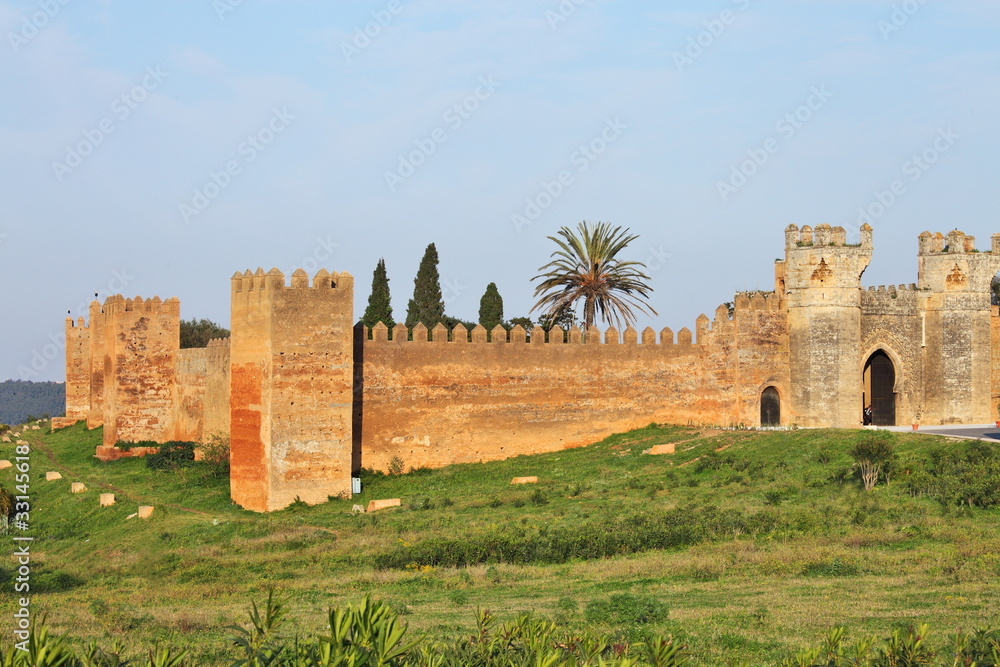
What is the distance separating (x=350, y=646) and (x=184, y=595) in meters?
8.34

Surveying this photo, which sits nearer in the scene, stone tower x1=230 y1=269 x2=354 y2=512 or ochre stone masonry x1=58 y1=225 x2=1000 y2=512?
stone tower x1=230 y1=269 x2=354 y2=512

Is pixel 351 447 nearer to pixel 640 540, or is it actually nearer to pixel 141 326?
pixel 640 540

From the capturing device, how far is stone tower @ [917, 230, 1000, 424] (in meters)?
27.1

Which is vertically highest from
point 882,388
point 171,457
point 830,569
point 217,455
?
point 882,388

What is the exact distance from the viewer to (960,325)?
27.2m

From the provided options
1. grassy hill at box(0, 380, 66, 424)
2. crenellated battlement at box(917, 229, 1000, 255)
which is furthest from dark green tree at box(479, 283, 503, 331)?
grassy hill at box(0, 380, 66, 424)

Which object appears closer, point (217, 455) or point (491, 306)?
point (217, 455)

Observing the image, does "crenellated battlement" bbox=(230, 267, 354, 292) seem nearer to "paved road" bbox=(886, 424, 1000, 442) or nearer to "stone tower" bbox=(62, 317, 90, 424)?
"paved road" bbox=(886, 424, 1000, 442)

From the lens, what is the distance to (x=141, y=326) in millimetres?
28516

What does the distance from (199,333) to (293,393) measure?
40712 millimetres

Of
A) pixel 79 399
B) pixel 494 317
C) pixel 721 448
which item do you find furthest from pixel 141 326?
pixel 721 448

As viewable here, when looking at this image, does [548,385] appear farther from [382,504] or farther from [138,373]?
[138,373]

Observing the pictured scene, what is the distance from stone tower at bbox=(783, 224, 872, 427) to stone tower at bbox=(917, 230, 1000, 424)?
261 cm

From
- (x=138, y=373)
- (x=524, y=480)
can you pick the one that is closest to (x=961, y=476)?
(x=524, y=480)
